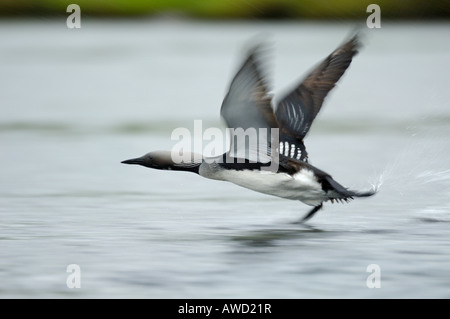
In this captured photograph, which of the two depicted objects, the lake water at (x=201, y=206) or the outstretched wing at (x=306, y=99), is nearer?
the lake water at (x=201, y=206)

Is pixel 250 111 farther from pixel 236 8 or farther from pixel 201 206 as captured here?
pixel 236 8

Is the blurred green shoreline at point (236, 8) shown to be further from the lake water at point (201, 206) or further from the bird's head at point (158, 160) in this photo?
the bird's head at point (158, 160)

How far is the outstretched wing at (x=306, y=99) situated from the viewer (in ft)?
27.2

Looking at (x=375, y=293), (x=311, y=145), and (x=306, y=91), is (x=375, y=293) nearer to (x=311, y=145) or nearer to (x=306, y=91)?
(x=306, y=91)

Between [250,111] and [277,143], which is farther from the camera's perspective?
[277,143]

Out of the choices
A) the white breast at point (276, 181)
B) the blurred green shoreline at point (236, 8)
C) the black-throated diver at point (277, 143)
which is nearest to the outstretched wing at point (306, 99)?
the black-throated diver at point (277, 143)

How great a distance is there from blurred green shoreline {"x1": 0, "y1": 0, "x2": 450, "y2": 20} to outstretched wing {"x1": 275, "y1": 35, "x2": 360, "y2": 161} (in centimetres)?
3047

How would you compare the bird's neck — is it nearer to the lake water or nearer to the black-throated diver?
the black-throated diver

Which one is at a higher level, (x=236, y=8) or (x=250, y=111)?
(x=236, y=8)

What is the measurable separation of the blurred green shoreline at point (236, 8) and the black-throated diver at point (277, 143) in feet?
100

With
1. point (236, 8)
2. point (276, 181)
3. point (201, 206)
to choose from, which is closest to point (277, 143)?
point (276, 181)

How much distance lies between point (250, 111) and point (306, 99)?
1080mm

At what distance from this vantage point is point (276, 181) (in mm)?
7875

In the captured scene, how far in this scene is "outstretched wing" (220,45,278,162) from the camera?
7.16 meters
